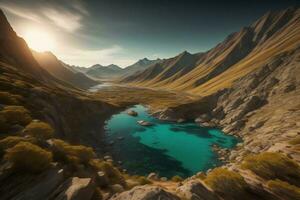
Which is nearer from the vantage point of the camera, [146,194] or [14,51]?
[146,194]

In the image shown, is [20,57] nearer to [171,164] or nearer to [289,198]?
[171,164]

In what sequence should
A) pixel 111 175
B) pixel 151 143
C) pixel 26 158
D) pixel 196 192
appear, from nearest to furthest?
pixel 26 158, pixel 196 192, pixel 111 175, pixel 151 143

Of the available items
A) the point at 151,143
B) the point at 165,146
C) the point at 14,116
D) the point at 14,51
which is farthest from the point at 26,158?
the point at 14,51

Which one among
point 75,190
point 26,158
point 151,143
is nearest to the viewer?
point 75,190

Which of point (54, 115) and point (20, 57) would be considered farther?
point (20, 57)

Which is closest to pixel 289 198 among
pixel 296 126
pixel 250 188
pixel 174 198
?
pixel 250 188

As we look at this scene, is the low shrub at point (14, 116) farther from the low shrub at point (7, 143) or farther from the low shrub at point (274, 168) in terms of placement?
the low shrub at point (274, 168)

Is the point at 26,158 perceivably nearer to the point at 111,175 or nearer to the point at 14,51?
the point at 111,175
